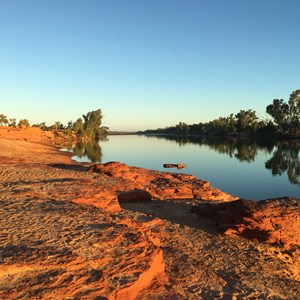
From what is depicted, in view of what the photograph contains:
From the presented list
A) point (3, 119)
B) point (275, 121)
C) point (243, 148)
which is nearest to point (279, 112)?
point (275, 121)

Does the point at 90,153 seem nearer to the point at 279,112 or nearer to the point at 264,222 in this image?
the point at 264,222

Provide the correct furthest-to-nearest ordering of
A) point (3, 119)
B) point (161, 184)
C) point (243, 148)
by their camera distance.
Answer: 1. point (3, 119)
2. point (243, 148)
3. point (161, 184)

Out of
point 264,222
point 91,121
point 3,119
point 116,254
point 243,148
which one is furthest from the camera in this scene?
point 91,121

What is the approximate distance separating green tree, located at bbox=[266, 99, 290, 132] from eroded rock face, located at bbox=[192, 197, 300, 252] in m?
122

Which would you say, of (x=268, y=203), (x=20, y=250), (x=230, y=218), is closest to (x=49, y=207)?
(x=20, y=250)

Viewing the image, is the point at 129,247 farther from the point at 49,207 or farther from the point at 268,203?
the point at 268,203

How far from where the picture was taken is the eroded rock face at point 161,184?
61.2ft

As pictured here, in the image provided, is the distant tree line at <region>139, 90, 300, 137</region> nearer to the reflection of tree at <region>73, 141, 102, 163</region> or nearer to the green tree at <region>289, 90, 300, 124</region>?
the green tree at <region>289, 90, 300, 124</region>

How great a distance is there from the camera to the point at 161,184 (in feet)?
64.1

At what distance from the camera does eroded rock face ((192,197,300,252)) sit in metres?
11.8

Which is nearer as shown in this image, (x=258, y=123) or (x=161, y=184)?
(x=161, y=184)

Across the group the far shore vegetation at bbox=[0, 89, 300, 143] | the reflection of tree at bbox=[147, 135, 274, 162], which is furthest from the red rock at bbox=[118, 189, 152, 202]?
the far shore vegetation at bbox=[0, 89, 300, 143]

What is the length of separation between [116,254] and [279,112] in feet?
426

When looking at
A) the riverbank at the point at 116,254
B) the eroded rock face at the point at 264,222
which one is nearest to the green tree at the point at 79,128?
the riverbank at the point at 116,254
